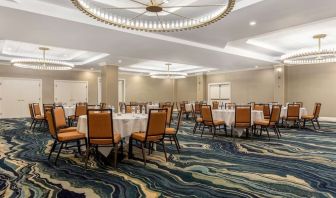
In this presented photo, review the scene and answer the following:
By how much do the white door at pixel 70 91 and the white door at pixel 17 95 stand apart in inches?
36.8

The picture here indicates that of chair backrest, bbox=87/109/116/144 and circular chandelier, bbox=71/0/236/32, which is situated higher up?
circular chandelier, bbox=71/0/236/32

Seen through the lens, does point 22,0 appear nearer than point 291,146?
Yes


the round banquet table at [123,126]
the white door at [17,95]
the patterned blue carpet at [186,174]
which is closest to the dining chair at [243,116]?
the patterned blue carpet at [186,174]

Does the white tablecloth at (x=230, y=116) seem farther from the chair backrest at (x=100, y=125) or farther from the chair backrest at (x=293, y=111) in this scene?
the chair backrest at (x=100, y=125)

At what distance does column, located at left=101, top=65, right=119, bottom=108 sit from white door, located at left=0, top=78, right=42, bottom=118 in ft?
13.0

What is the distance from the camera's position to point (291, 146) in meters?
5.37

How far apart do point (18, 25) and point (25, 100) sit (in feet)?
28.1

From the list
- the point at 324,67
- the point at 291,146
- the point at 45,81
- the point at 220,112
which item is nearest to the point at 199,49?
the point at 220,112

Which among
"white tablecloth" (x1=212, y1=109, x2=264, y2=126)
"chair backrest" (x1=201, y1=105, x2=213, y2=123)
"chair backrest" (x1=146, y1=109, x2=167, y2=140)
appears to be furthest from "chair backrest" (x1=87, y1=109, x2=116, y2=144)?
"white tablecloth" (x1=212, y1=109, x2=264, y2=126)

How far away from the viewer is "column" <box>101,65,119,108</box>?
12.0 m

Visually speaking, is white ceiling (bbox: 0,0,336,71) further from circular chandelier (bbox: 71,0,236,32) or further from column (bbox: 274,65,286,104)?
column (bbox: 274,65,286,104)

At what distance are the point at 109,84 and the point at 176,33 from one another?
6275 mm

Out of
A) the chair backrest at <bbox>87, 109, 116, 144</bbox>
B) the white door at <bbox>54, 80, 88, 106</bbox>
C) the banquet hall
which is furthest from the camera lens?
the white door at <bbox>54, 80, 88, 106</bbox>

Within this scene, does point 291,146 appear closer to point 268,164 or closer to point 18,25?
point 268,164
